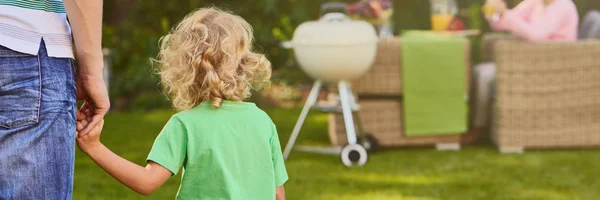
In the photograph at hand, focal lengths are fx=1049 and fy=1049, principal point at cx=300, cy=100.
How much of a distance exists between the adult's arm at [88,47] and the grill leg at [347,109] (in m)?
2.85

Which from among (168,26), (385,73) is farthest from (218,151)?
(168,26)

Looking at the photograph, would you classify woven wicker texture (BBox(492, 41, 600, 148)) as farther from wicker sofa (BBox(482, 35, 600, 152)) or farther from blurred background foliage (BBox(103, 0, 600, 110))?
blurred background foliage (BBox(103, 0, 600, 110))

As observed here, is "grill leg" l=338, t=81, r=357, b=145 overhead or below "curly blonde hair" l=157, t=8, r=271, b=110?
below

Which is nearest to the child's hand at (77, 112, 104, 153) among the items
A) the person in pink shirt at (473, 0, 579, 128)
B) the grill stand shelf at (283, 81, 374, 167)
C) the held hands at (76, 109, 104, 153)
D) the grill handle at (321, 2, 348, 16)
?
the held hands at (76, 109, 104, 153)

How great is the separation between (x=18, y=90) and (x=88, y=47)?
14 centimetres

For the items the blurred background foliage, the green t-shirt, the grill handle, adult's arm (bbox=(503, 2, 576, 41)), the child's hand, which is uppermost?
the child's hand

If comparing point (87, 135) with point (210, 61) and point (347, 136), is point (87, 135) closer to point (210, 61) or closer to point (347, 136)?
Answer: point (210, 61)

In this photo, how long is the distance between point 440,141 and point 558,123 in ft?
1.83

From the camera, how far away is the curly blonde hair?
181 cm

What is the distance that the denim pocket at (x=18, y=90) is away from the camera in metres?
1.55

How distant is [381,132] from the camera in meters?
5.00

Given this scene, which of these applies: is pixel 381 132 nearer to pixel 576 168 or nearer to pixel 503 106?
pixel 503 106

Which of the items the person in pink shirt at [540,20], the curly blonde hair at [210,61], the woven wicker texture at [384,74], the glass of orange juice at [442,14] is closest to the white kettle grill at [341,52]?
the woven wicker texture at [384,74]

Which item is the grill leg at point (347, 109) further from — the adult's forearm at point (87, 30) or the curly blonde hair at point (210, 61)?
the adult's forearm at point (87, 30)
